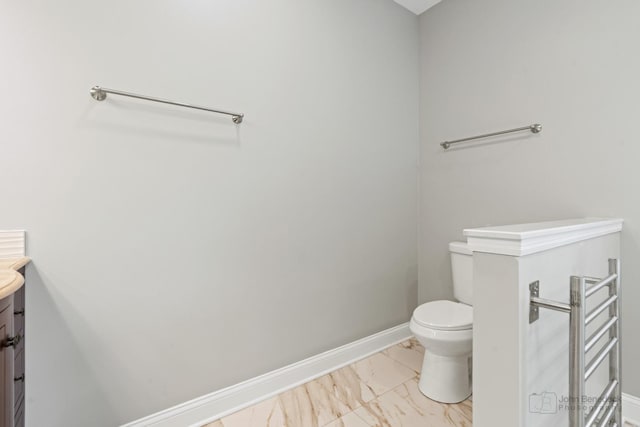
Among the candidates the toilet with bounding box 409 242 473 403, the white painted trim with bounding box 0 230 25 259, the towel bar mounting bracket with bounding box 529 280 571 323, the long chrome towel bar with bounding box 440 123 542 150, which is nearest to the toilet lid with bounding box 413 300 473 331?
the toilet with bounding box 409 242 473 403

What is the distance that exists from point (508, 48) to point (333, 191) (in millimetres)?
1346

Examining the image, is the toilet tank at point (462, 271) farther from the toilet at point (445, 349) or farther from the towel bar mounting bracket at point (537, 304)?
the towel bar mounting bracket at point (537, 304)

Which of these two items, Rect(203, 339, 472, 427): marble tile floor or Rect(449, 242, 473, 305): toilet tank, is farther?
Rect(449, 242, 473, 305): toilet tank

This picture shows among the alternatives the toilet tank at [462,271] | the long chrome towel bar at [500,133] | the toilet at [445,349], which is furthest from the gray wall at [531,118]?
Result: the toilet at [445,349]

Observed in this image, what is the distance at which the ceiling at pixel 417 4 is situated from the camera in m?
2.25

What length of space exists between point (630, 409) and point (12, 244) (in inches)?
106

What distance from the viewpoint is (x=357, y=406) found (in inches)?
63.3

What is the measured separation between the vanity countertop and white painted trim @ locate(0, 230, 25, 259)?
0.09 ft

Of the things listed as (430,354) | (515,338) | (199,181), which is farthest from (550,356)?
(199,181)

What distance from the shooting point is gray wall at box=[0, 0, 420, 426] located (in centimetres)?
120

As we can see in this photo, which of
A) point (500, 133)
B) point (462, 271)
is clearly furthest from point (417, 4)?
point (462, 271)

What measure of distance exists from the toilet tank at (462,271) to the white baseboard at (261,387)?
1.90 feet

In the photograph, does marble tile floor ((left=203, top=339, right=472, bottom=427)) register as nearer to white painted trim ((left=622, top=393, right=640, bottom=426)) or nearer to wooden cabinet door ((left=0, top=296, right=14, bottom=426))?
white painted trim ((left=622, top=393, right=640, bottom=426))

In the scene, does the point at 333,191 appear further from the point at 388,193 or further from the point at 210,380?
the point at 210,380
